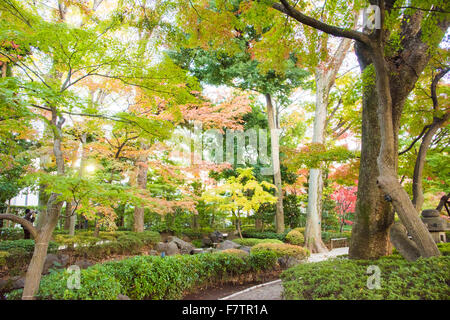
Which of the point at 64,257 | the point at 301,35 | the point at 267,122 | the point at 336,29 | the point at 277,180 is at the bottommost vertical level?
the point at 64,257

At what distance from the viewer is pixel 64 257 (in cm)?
731

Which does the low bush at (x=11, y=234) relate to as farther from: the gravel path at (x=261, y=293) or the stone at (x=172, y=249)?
the gravel path at (x=261, y=293)

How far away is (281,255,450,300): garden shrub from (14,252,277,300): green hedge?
Answer: 2298mm

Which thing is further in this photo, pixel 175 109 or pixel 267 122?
pixel 267 122

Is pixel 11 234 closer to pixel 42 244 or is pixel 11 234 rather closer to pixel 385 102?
pixel 42 244

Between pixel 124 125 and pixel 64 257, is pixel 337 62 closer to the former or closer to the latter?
pixel 124 125

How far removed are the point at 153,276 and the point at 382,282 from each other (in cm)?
347

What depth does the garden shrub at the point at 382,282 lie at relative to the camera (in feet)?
8.38

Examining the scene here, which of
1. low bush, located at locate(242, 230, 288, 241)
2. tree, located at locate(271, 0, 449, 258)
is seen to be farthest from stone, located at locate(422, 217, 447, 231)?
low bush, located at locate(242, 230, 288, 241)

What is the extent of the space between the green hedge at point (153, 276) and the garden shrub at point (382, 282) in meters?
2.30

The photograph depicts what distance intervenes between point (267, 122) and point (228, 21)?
11.3 meters

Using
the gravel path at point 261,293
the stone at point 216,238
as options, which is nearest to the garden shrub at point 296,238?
the stone at point 216,238
